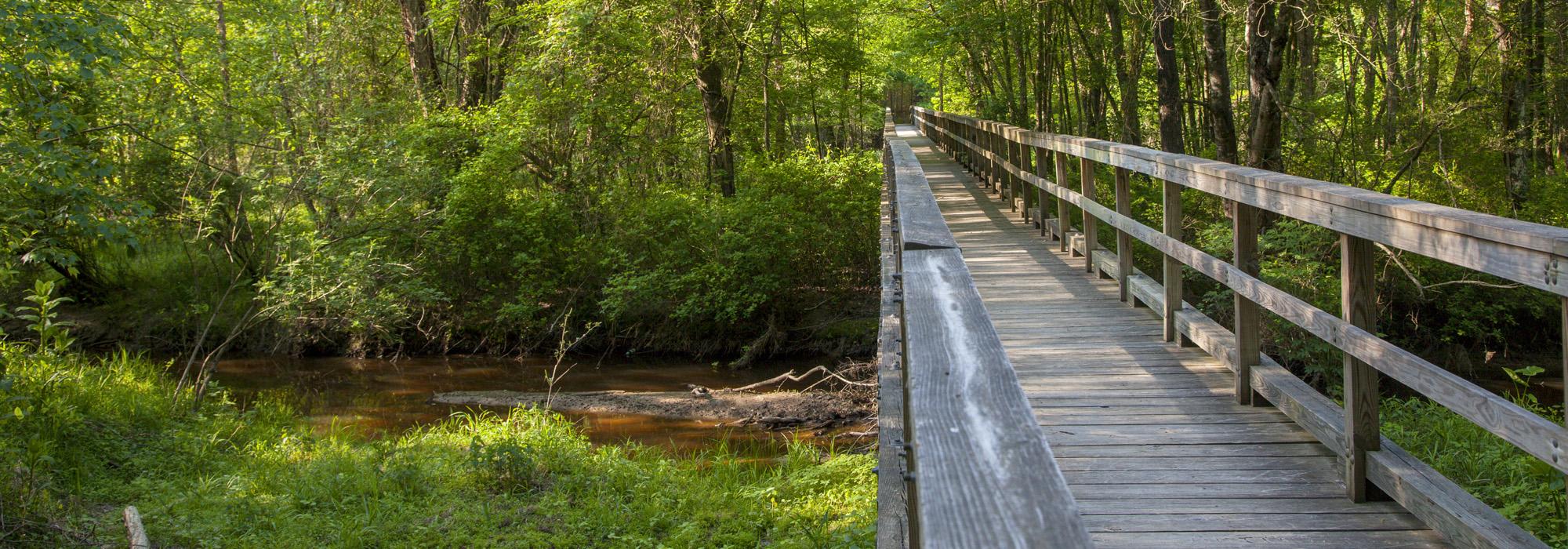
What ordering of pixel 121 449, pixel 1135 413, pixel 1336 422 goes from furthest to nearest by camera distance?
pixel 121 449
pixel 1135 413
pixel 1336 422

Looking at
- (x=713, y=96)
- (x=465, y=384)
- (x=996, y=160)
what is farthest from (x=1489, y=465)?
(x=713, y=96)

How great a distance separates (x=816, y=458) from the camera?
972 centimetres

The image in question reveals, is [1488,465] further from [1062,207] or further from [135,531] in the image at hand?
[135,531]

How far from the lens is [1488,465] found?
5691 mm

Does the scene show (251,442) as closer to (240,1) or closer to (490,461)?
(490,461)

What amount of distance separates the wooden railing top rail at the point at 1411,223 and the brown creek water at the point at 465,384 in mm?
6706

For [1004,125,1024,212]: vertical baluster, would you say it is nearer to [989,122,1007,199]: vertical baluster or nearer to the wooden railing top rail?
[989,122,1007,199]: vertical baluster

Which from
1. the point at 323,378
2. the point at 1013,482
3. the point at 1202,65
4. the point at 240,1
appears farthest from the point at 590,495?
the point at 1202,65

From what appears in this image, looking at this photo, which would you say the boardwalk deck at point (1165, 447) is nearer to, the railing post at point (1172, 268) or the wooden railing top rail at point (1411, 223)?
the railing post at point (1172, 268)

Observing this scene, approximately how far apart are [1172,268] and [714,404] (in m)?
8.02

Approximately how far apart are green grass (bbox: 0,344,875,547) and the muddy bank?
1583 mm

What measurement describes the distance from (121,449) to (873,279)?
35.8 feet

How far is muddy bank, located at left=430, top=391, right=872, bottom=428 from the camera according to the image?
39.5 ft

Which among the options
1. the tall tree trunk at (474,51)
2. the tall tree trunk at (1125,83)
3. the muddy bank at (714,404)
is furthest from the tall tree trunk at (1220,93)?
the tall tree trunk at (474,51)
